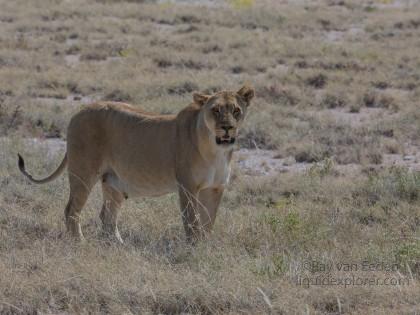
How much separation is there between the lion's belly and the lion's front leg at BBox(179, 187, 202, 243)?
327 mm

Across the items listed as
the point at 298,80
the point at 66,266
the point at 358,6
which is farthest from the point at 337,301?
the point at 358,6

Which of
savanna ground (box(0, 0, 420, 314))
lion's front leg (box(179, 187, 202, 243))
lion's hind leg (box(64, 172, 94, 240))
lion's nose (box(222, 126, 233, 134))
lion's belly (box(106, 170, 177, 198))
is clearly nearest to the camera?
savanna ground (box(0, 0, 420, 314))

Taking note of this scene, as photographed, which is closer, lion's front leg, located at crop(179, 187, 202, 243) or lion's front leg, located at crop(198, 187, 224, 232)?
lion's front leg, located at crop(179, 187, 202, 243)

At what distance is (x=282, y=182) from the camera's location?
10.7 meters

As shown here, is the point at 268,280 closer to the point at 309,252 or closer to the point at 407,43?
Answer: the point at 309,252

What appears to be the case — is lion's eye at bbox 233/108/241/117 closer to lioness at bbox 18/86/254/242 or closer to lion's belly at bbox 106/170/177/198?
lioness at bbox 18/86/254/242

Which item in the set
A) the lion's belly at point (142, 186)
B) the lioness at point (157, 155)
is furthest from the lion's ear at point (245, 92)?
the lion's belly at point (142, 186)

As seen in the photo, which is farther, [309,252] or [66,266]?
[309,252]

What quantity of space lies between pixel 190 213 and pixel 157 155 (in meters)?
0.70

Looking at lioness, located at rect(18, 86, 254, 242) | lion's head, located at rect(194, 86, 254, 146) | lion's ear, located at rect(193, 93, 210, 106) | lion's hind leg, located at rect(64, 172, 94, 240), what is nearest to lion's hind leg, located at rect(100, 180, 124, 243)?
lioness, located at rect(18, 86, 254, 242)

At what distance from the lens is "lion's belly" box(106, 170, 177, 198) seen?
8008 millimetres

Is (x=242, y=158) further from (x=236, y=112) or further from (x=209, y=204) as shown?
(x=236, y=112)

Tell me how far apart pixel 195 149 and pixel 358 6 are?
2159 cm

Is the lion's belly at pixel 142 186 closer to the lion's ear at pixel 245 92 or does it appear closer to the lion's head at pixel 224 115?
the lion's head at pixel 224 115
